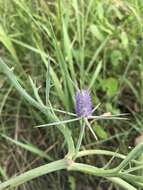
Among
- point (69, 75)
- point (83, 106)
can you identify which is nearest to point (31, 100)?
point (83, 106)

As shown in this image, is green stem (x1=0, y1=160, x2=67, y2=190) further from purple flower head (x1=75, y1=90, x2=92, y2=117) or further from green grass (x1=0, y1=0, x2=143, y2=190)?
green grass (x1=0, y1=0, x2=143, y2=190)

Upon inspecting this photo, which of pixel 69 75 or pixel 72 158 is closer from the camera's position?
pixel 72 158

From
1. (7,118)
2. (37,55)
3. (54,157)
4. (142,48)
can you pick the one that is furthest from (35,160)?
(142,48)

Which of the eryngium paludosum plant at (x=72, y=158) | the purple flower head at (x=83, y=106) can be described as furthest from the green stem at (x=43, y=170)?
the purple flower head at (x=83, y=106)

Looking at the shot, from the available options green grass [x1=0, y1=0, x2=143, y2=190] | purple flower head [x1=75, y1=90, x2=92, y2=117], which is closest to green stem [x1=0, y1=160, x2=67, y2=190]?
purple flower head [x1=75, y1=90, x2=92, y2=117]

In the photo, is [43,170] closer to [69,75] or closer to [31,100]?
[31,100]

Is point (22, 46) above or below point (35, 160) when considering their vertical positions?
above

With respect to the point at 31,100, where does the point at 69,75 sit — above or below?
below

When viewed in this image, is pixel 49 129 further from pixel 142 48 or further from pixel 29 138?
pixel 142 48
